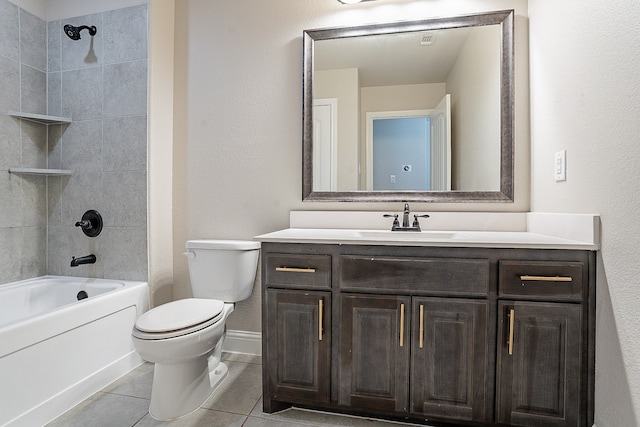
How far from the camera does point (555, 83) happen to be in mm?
1539

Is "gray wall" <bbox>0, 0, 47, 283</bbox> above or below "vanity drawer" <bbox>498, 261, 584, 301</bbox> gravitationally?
above

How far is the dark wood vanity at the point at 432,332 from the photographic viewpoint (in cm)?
128

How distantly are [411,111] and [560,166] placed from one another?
0.81 m

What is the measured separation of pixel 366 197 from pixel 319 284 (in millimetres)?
713

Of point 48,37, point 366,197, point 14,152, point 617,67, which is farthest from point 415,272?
point 48,37

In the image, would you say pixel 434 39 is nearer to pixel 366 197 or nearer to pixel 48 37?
pixel 366 197

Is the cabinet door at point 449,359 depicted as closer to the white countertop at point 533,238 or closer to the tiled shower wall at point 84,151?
the white countertop at point 533,238

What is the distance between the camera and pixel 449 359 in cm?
136

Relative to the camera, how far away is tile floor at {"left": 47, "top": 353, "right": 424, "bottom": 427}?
1488 mm

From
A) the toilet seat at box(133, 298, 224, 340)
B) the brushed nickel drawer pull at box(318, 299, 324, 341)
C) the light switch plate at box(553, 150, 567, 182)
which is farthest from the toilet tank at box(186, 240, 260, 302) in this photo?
the light switch plate at box(553, 150, 567, 182)

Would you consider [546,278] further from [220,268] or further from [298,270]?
[220,268]

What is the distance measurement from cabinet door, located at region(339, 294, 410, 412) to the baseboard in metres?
0.86

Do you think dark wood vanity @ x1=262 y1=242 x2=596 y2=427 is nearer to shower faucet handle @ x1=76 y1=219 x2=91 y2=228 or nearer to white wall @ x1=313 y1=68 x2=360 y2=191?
white wall @ x1=313 y1=68 x2=360 y2=191

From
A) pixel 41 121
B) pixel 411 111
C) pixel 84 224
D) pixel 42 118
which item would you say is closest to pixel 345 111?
pixel 411 111
